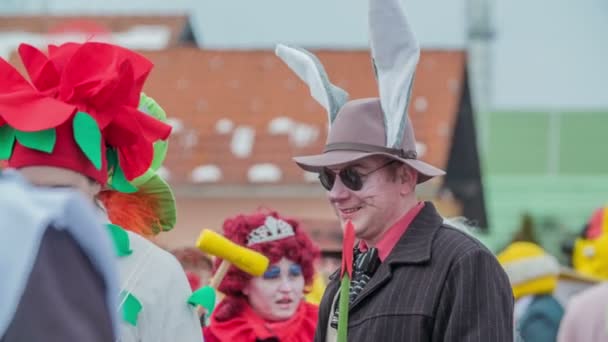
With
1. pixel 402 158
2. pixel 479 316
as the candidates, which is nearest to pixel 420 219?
pixel 402 158

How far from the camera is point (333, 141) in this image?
173 inches

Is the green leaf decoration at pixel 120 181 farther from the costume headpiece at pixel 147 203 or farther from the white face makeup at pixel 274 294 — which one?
the white face makeup at pixel 274 294

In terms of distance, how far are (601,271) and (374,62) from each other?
5523 mm

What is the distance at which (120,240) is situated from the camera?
4113 millimetres

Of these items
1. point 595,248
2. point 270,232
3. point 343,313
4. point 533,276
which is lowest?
point 533,276

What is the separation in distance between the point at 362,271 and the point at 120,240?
729 millimetres

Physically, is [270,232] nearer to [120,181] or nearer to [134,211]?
[134,211]

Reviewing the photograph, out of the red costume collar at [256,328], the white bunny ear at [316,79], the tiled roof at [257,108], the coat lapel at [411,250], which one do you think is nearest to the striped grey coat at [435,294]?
the coat lapel at [411,250]

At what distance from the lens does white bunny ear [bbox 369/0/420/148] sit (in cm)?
420

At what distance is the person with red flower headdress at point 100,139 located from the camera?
3.74 metres

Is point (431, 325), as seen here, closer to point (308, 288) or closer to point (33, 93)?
point (33, 93)

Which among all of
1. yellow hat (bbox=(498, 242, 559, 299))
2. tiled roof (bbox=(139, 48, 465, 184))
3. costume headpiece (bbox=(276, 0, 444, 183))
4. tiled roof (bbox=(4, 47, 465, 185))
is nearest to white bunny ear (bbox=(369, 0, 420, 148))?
costume headpiece (bbox=(276, 0, 444, 183))

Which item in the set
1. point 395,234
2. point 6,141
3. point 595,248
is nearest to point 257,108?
point 595,248

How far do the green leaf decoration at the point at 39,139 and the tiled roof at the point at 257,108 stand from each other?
2137cm
